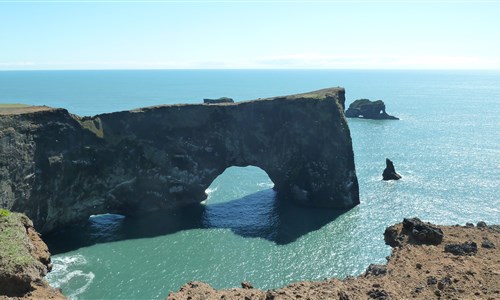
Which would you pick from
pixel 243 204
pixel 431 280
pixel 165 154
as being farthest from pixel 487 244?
pixel 165 154

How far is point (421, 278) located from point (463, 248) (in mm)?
5231

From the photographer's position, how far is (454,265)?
28.6 meters

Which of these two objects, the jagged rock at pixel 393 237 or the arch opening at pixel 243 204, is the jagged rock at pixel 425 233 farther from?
the arch opening at pixel 243 204

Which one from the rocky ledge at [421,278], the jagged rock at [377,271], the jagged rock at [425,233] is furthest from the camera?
the jagged rock at [425,233]

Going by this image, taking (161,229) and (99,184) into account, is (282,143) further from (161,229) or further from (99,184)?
(99,184)

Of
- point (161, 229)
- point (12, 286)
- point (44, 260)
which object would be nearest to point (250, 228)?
point (161, 229)

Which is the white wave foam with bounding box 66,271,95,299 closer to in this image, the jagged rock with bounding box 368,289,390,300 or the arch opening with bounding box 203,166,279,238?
the arch opening with bounding box 203,166,279,238

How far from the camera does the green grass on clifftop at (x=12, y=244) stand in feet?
99.0

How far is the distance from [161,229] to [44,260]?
122 ft

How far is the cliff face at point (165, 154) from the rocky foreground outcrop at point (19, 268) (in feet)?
108

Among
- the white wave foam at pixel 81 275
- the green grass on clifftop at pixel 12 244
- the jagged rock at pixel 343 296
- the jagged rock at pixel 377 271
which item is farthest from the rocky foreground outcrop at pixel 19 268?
the jagged rock at pixel 377 271

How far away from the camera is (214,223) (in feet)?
244

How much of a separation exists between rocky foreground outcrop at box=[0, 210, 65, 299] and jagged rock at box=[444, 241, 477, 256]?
1108 inches

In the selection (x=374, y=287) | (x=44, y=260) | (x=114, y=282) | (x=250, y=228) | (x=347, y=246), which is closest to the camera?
(x=374, y=287)
